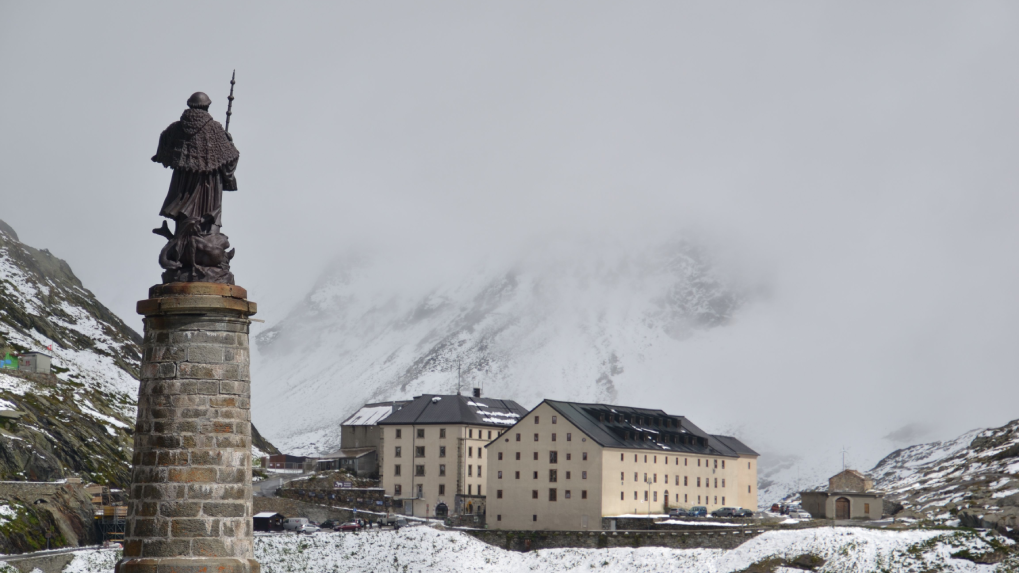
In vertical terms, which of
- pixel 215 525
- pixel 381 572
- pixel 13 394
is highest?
pixel 13 394

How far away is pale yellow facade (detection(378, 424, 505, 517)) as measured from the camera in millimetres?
124000

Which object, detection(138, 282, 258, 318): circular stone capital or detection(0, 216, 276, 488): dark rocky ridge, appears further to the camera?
detection(0, 216, 276, 488): dark rocky ridge

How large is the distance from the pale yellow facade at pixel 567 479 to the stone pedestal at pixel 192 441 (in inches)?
3607

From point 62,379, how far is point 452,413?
4135cm

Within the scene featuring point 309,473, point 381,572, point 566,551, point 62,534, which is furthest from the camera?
point 309,473

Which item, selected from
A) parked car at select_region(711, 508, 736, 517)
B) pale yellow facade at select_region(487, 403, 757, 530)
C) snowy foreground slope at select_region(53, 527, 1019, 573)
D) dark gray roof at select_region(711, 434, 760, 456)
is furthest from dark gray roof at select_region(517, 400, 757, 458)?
snowy foreground slope at select_region(53, 527, 1019, 573)

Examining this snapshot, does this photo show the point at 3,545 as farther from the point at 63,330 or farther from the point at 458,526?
the point at 63,330

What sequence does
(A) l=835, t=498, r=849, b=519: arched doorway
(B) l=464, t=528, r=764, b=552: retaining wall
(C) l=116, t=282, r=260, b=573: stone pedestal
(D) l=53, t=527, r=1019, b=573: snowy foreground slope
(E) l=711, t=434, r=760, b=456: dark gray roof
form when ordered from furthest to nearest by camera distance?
(E) l=711, t=434, r=760, b=456: dark gray roof
(A) l=835, t=498, r=849, b=519: arched doorway
(B) l=464, t=528, r=764, b=552: retaining wall
(D) l=53, t=527, r=1019, b=573: snowy foreground slope
(C) l=116, t=282, r=260, b=573: stone pedestal

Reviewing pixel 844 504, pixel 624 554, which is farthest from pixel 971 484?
pixel 624 554

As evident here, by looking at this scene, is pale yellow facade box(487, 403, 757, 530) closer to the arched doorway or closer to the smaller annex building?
the smaller annex building

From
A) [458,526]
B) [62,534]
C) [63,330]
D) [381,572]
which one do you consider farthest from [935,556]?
[63,330]

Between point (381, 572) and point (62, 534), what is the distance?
21.1 meters

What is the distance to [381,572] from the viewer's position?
3100 inches

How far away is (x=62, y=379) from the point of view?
113750 millimetres
